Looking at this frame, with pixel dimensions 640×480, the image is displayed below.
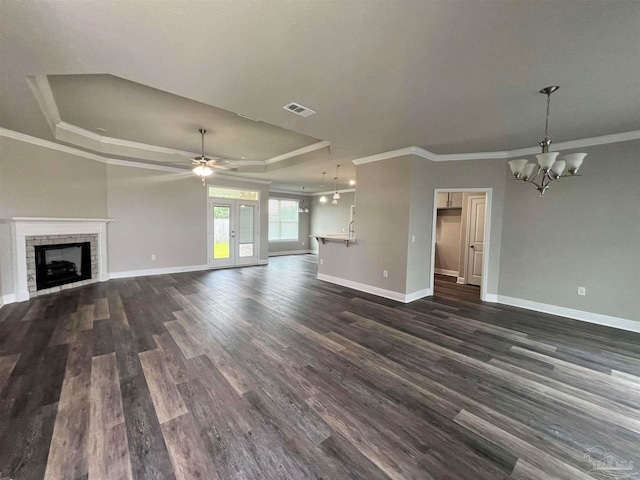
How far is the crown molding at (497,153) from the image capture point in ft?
12.1

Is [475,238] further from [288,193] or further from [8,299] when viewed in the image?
[8,299]

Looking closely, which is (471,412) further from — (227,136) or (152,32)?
(227,136)

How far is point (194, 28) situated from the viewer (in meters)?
1.82

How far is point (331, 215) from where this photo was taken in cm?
1102

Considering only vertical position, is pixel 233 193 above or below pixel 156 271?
above

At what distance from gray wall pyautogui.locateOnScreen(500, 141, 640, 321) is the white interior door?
4.79 feet

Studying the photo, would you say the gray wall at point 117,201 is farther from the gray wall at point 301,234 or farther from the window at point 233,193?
the gray wall at point 301,234

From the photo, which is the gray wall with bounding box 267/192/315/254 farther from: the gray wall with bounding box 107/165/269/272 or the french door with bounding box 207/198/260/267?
the gray wall with bounding box 107/165/269/272

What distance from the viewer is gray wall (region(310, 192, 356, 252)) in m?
10.4

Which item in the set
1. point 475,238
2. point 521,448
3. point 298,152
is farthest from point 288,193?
point 521,448

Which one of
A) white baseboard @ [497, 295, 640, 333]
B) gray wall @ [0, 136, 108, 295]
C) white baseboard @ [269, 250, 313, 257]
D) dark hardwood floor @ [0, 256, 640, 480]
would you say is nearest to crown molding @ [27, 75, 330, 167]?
gray wall @ [0, 136, 108, 295]

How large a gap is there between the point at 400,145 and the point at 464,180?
158 centimetres

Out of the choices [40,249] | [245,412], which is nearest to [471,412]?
[245,412]

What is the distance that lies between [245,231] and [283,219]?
122 inches
